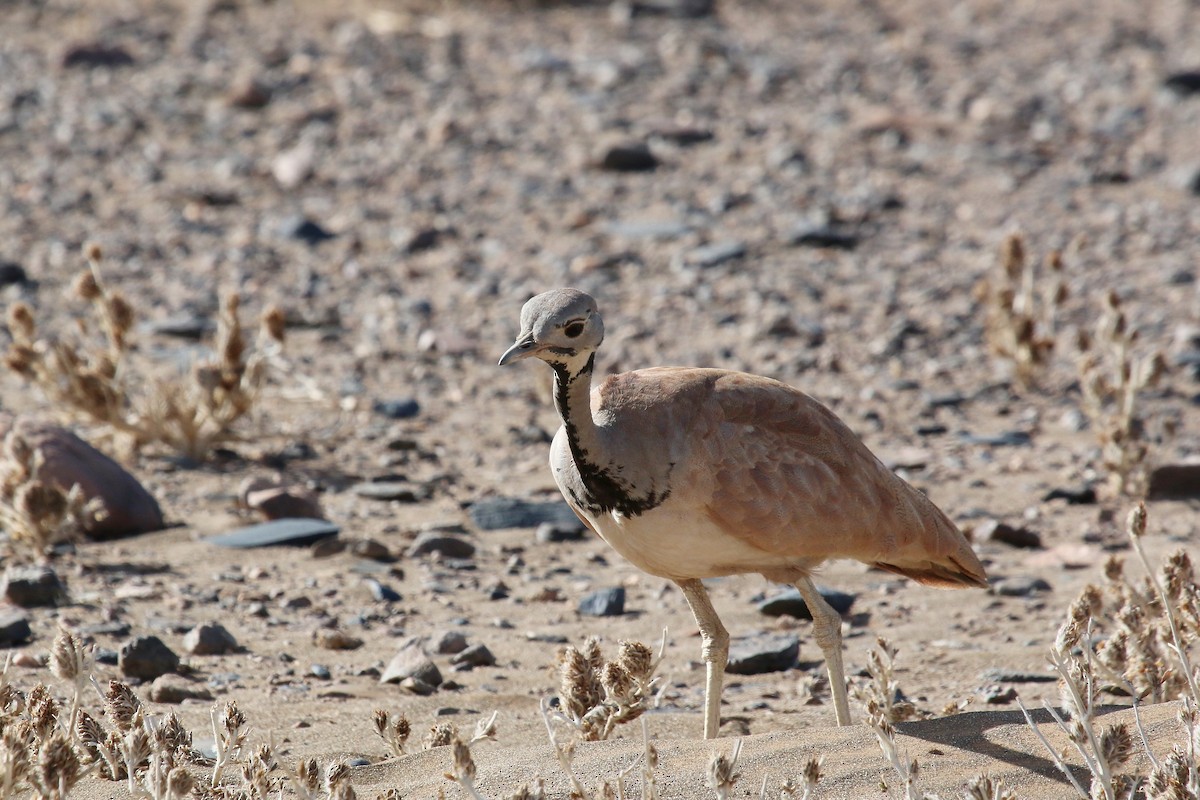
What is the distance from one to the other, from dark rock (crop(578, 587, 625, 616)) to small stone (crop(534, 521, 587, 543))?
2.32ft

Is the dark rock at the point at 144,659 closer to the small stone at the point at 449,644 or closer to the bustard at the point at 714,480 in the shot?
the small stone at the point at 449,644

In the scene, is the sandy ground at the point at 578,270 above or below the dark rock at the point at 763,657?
above

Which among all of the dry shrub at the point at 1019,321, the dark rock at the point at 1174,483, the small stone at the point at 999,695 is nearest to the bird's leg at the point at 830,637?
the small stone at the point at 999,695

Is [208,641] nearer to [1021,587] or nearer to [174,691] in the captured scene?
[174,691]

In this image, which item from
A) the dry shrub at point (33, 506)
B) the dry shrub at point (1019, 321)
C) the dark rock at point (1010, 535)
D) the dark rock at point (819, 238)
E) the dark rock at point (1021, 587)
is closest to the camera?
the dry shrub at point (33, 506)

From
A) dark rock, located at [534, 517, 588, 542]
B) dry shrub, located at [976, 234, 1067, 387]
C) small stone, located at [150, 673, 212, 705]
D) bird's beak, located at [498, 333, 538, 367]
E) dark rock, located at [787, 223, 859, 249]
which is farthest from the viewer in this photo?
dark rock, located at [787, 223, 859, 249]

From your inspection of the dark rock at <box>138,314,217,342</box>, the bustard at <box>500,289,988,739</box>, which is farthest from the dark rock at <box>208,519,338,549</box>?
the dark rock at <box>138,314,217,342</box>

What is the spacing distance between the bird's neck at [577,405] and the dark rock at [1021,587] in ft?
8.52

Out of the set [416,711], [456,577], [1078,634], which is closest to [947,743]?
[1078,634]

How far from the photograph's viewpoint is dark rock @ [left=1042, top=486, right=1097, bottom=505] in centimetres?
716

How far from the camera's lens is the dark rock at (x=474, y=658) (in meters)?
5.61

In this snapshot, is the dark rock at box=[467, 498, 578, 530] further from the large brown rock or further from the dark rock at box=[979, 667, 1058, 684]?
the dark rock at box=[979, 667, 1058, 684]

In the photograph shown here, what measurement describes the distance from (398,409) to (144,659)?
3.22 meters

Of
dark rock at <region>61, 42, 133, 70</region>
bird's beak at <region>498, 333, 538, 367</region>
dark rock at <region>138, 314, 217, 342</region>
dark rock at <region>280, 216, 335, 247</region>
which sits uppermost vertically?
dark rock at <region>61, 42, 133, 70</region>
